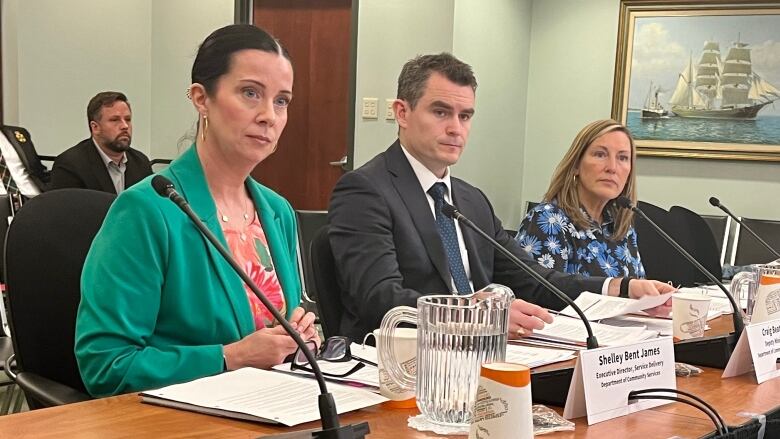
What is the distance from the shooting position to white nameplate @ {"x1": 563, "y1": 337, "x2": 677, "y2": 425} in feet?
4.59

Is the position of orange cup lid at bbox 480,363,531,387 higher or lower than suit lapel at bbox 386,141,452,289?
lower

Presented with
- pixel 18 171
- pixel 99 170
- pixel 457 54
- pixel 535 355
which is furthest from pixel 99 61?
pixel 535 355

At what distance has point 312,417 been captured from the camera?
126cm

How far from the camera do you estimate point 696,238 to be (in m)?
4.40

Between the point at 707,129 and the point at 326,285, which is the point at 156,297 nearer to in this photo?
the point at 326,285

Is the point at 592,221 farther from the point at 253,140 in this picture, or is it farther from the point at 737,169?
the point at 737,169

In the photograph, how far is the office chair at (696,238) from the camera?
4.30 metres

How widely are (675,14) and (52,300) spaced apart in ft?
15.3

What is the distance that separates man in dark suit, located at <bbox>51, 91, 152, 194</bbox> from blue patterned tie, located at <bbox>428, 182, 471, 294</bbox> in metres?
3.17

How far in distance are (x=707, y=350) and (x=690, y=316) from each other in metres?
0.21

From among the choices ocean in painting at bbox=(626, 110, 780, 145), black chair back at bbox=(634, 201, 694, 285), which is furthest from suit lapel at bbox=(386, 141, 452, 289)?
ocean in painting at bbox=(626, 110, 780, 145)

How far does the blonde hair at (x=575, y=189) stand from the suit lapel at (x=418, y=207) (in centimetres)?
77

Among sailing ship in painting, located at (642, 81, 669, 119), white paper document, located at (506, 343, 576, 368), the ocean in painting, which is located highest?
sailing ship in painting, located at (642, 81, 669, 119)

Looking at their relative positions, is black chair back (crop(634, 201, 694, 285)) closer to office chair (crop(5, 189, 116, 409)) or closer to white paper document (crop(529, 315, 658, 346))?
white paper document (crop(529, 315, 658, 346))
